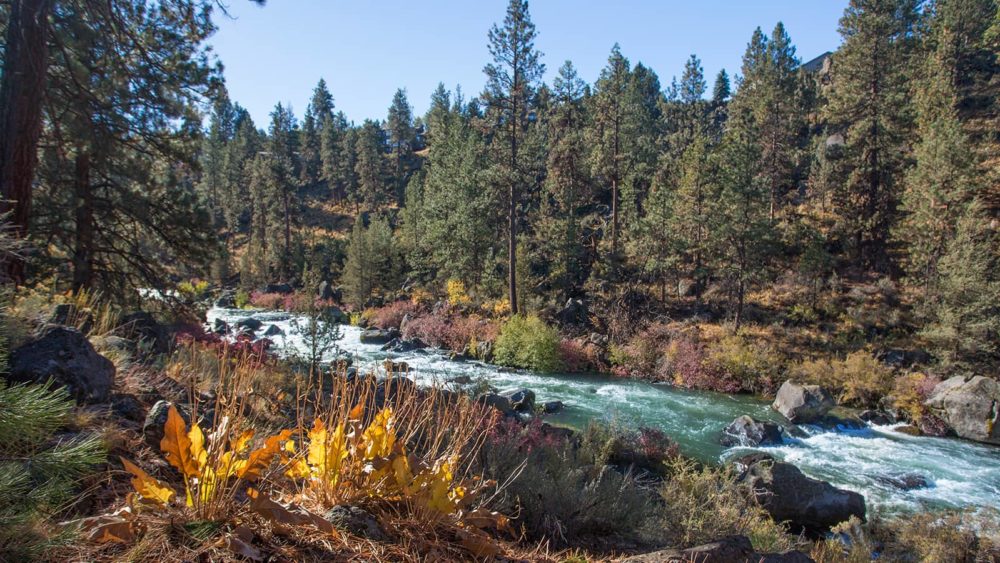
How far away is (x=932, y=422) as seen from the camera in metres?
15.7

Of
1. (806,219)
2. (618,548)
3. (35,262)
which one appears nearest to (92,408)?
(618,548)

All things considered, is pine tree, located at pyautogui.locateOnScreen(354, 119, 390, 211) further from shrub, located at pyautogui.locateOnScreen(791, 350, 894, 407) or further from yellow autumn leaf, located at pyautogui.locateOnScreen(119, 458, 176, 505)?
yellow autumn leaf, located at pyautogui.locateOnScreen(119, 458, 176, 505)

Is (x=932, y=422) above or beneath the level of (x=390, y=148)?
beneath

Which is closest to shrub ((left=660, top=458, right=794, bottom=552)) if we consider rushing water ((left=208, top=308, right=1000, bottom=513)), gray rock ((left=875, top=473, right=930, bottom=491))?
rushing water ((left=208, top=308, right=1000, bottom=513))

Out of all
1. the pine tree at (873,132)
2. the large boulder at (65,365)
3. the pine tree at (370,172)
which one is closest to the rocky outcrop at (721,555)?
the large boulder at (65,365)

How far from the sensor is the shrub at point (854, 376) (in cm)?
1795

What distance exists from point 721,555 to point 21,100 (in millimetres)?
8828

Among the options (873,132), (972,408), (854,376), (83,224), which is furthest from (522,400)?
(873,132)

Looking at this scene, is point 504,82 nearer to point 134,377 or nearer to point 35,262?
point 35,262

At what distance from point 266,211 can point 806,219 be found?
48.3 meters

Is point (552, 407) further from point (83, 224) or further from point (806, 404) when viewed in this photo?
point (83, 224)

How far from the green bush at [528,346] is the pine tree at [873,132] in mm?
19013

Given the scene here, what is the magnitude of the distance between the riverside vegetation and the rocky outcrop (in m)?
0.02

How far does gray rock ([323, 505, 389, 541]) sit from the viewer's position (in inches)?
93.5
